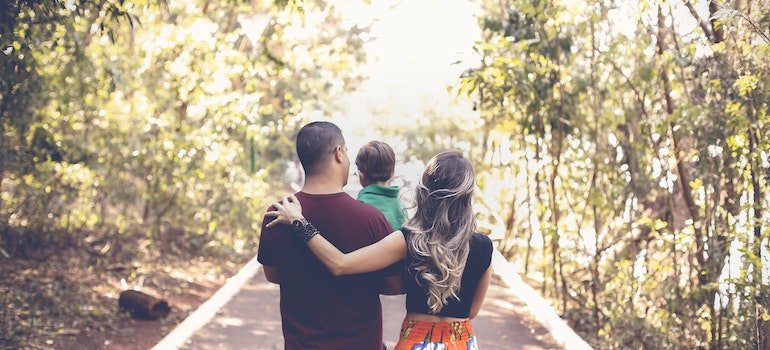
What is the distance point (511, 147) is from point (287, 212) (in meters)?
9.61

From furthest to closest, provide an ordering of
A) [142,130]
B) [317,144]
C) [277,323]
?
[142,130] < [277,323] < [317,144]

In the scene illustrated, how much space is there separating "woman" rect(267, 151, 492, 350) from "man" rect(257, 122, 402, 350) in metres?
0.08

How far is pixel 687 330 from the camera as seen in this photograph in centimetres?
820

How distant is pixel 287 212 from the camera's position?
341 centimetres

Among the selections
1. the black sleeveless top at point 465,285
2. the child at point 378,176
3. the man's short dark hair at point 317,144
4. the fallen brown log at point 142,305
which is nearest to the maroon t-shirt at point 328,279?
the man's short dark hair at point 317,144

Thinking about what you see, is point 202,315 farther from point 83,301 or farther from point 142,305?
point 83,301

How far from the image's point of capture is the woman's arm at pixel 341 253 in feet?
11.1

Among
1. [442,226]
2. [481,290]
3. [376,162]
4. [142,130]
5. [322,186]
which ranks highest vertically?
[142,130]

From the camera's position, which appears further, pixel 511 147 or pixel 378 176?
pixel 511 147

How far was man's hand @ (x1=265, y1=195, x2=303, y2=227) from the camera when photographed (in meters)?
3.40

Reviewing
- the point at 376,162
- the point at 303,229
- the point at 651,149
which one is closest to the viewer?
the point at 303,229

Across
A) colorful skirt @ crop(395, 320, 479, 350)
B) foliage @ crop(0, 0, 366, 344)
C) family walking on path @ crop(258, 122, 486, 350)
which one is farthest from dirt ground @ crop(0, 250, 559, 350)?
family walking on path @ crop(258, 122, 486, 350)

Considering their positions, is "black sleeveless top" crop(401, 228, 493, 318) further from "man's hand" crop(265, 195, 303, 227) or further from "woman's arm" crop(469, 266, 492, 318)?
"man's hand" crop(265, 195, 303, 227)

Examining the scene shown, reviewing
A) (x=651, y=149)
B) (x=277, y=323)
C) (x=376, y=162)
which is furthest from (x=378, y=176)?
Answer: (x=277, y=323)
